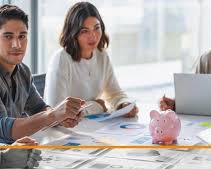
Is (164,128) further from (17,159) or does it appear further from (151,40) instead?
(151,40)

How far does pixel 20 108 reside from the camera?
1.97 meters

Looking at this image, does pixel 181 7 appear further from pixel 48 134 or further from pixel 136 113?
pixel 48 134

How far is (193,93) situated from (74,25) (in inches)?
28.0

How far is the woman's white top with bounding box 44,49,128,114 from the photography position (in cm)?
224

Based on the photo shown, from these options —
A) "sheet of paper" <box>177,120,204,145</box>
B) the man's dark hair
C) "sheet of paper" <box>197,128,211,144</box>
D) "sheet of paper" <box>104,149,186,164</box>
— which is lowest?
"sheet of paper" <box>177,120,204,145</box>

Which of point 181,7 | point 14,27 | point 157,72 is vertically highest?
point 181,7

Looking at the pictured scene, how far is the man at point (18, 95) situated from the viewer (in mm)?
1694

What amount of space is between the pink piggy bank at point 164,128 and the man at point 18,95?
282 millimetres

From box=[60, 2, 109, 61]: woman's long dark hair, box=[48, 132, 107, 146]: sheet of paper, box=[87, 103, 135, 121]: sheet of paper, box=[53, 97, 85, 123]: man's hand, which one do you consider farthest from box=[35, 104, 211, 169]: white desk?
box=[60, 2, 109, 61]: woman's long dark hair

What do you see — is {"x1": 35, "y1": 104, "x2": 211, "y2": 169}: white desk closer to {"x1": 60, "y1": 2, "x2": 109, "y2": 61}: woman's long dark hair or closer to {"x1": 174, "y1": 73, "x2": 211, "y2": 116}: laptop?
{"x1": 174, "y1": 73, "x2": 211, "y2": 116}: laptop

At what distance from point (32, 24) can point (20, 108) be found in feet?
4.27

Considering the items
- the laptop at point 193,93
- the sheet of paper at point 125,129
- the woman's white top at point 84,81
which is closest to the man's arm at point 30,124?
the sheet of paper at point 125,129

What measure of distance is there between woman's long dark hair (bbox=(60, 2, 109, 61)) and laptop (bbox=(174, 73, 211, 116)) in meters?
0.58

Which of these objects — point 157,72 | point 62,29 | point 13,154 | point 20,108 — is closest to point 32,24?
point 62,29
